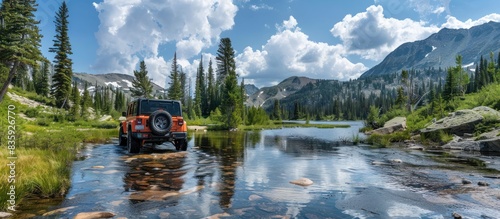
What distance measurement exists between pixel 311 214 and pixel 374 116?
174 feet

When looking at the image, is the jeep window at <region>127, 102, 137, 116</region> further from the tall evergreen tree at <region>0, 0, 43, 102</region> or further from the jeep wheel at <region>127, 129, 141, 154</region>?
the tall evergreen tree at <region>0, 0, 43, 102</region>

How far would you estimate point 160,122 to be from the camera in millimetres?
15766

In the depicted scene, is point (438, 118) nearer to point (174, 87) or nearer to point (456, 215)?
point (456, 215)

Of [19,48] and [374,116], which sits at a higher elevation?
[19,48]

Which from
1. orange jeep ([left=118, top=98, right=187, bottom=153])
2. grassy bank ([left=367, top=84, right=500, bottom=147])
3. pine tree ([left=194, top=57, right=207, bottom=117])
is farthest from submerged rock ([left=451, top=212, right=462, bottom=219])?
pine tree ([left=194, top=57, right=207, bottom=117])

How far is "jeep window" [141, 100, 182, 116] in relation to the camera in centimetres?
1623

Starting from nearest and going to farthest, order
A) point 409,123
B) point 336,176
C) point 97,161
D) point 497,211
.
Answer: point 497,211, point 336,176, point 97,161, point 409,123

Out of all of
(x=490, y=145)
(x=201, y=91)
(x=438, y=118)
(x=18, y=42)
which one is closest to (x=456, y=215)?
(x=490, y=145)

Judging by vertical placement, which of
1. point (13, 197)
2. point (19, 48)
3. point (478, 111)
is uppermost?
point (19, 48)

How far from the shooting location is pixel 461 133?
24.6 m

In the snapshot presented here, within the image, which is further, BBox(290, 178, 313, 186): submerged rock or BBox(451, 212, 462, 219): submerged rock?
BBox(290, 178, 313, 186): submerged rock

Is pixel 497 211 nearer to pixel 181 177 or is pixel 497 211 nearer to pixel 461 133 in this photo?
pixel 181 177

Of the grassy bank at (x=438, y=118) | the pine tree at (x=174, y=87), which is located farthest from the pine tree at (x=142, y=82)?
the grassy bank at (x=438, y=118)

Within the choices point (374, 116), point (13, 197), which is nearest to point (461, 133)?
point (13, 197)
